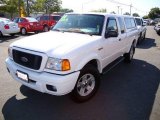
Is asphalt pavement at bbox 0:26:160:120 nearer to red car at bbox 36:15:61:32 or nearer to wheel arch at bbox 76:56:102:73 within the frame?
wheel arch at bbox 76:56:102:73

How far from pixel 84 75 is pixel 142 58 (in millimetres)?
5440

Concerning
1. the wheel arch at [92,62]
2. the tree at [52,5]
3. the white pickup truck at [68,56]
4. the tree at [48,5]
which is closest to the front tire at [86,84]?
the white pickup truck at [68,56]

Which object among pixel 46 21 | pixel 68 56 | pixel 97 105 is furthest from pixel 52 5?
pixel 68 56

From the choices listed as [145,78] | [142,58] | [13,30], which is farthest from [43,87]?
[13,30]

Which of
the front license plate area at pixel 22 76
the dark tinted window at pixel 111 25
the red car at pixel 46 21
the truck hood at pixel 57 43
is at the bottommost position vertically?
the front license plate area at pixel 22 76

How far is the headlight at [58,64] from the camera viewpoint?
12.3 ft

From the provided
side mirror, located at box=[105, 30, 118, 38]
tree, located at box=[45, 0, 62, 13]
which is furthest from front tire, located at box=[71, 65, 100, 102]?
tree, located at box=[45, 0, 62, 13]

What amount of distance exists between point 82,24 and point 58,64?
6.09 ft

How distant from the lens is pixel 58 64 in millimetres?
3756

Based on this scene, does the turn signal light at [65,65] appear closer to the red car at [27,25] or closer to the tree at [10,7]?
the red car at [27,25]

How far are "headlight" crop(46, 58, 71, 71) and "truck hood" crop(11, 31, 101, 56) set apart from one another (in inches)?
5.2

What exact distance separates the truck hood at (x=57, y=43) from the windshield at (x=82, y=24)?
252mm

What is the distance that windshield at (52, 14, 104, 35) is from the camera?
507 cm

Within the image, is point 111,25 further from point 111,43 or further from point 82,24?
point 82,24
